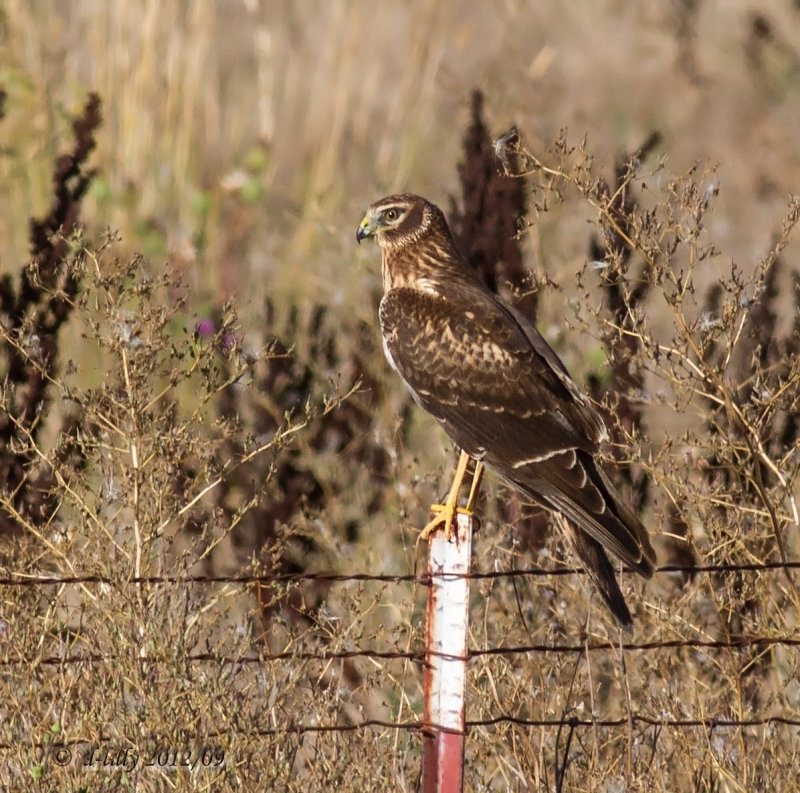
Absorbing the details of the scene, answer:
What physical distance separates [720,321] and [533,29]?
36.1 ft

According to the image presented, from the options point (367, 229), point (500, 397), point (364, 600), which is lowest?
point (364, 600)

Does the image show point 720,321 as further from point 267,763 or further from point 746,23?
point 746,23

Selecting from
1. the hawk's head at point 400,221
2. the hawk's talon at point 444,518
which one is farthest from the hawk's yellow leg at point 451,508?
the hawk's head at point 400,221

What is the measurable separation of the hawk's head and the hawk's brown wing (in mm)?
416

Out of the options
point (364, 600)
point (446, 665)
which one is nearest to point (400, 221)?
point (364, 600)

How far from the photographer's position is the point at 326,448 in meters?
6.74

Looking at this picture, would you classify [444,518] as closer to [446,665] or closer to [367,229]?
[446,665]

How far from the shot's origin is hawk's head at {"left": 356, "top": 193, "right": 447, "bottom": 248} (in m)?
5.97

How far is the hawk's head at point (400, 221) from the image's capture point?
19.6 ft

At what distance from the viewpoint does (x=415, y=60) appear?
923 centimetres

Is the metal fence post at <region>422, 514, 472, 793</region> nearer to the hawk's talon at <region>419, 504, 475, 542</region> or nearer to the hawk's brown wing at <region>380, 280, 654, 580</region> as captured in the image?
the hawk's talon at <region>419, 504, 475, 542</region>

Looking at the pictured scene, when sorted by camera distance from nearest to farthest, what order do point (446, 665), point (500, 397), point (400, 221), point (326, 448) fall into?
point (446, 665) → point (500, 397) → point (400, 221) → point (326, 448)

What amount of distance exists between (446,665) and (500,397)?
1.46 m

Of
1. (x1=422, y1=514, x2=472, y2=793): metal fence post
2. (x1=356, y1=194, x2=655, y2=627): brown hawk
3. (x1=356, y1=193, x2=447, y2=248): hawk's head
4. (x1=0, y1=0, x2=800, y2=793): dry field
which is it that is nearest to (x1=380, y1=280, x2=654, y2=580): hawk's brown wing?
(x1=356, y1=194, x2=655, y2=627): brown hawk
